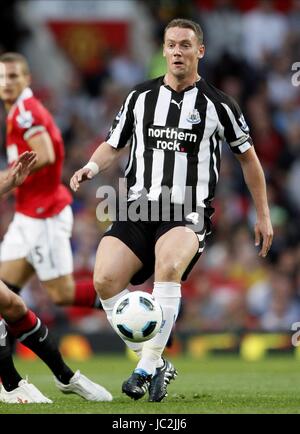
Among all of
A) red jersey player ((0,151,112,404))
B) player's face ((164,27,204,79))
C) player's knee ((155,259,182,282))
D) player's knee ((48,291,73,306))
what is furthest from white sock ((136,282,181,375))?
player's knee ((48,291,73,306))

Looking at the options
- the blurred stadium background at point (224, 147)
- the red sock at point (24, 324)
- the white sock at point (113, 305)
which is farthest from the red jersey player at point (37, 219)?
the blurred stadium background at point (224, 147)

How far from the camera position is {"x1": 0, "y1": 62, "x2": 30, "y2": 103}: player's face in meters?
9.40

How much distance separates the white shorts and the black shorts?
2.27 metres

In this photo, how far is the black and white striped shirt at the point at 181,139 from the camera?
23.4 ft

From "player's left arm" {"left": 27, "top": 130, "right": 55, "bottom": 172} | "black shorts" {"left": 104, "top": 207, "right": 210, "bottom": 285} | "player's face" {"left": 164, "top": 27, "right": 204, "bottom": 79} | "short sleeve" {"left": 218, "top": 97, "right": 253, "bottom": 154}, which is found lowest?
"black shorts" {"left": 104, "top": 207, "right": 210, "bottom": 285}

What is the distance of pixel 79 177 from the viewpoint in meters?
6.81

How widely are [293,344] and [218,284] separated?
141 centimetres

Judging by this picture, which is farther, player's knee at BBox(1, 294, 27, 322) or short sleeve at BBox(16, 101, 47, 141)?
short sleeve at BBox(16, 101, 47, 141)

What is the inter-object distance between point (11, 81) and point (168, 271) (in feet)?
10.8

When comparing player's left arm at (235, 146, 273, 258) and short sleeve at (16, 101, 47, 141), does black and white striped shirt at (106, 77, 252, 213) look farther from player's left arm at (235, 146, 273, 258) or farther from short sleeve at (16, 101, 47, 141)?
short sleeve at (16, 101, 47, 141)

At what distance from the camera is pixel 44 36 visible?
55.5ft

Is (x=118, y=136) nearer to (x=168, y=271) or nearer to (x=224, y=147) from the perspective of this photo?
(x=168, y=271)

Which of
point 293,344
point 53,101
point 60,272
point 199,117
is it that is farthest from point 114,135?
point 53,101

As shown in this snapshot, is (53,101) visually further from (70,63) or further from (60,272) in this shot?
(60,272)
